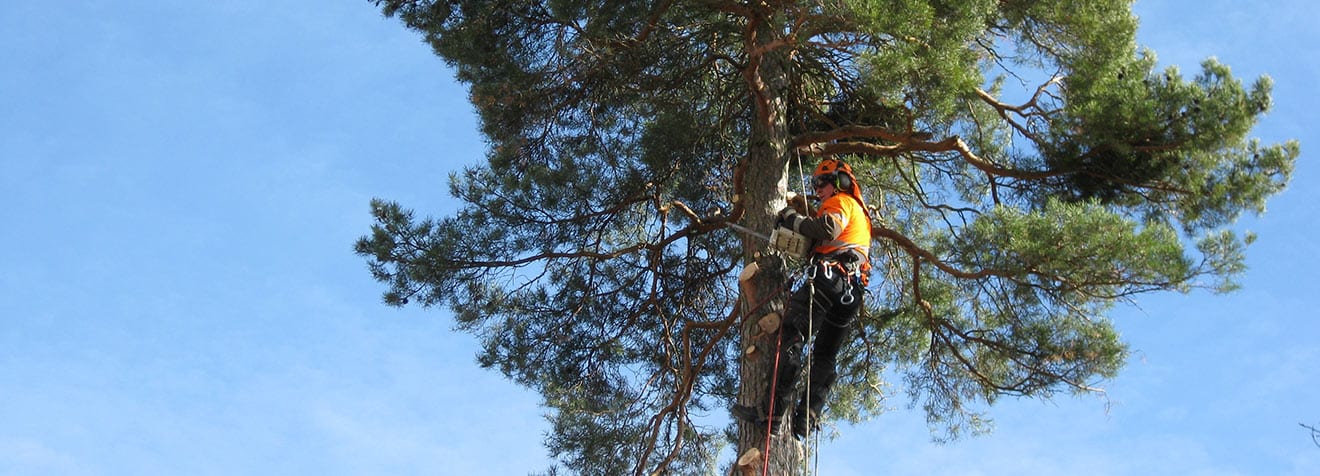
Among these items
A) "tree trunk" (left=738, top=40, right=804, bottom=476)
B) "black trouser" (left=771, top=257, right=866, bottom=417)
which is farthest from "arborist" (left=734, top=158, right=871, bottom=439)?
"tree trunk" (left=738, top=40, right=804, bottom=476)

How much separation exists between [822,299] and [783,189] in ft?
3.43

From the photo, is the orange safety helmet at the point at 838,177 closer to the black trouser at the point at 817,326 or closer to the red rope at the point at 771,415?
the black trouser at the point at 817,326

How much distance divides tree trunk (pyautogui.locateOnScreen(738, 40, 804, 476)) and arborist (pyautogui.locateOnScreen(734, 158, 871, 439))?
103mm

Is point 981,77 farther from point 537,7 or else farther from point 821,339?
point 537,7

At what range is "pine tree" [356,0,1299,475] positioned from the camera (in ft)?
23.3

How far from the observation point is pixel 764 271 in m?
7.25

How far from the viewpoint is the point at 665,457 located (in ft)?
27.3

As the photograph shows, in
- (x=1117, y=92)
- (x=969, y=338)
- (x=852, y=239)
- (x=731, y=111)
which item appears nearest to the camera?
(x=852, y=239)

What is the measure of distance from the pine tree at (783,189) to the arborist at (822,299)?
0.17 meters

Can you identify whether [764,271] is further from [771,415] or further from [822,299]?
[771,415]

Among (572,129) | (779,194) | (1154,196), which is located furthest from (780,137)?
(1154,196)

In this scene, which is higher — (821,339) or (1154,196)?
(1154,196)

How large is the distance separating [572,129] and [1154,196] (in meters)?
3.48

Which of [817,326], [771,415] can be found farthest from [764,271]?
[771,415]
